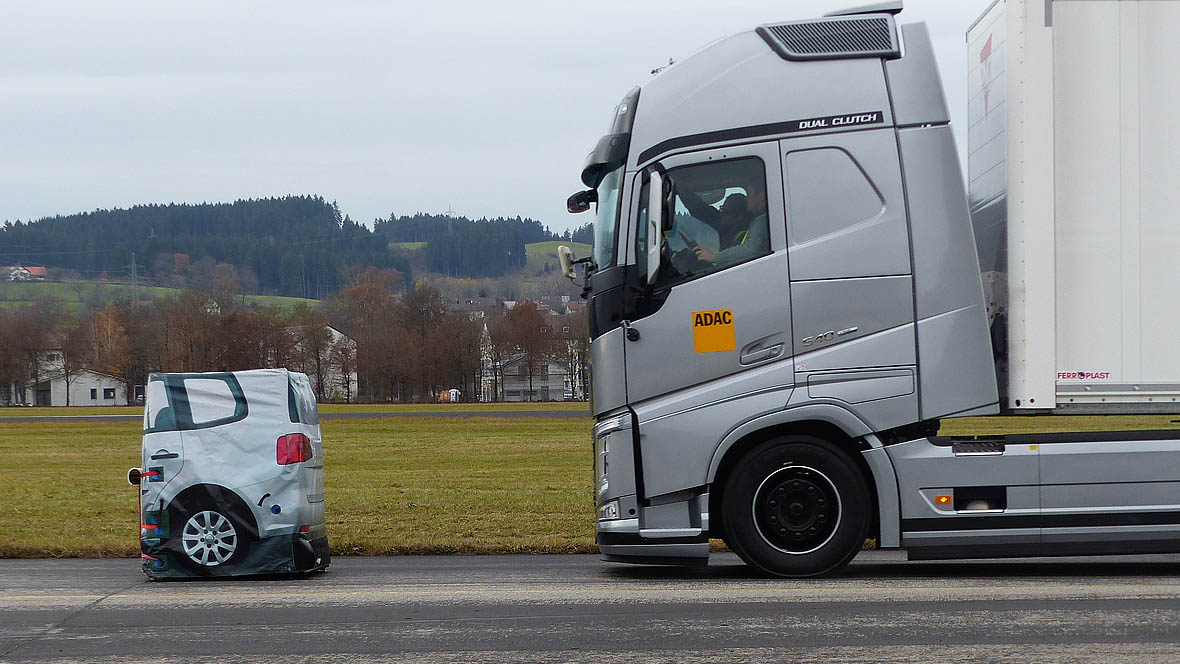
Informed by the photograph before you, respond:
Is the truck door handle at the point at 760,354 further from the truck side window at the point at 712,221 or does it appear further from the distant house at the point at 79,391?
the distant house at the point at 79,391

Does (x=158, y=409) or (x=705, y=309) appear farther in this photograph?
(x=158, y=409)

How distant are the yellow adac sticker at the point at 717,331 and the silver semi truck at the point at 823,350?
0.05 feet

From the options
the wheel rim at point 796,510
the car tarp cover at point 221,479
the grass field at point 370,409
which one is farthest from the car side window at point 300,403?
the grass field at point 370,409

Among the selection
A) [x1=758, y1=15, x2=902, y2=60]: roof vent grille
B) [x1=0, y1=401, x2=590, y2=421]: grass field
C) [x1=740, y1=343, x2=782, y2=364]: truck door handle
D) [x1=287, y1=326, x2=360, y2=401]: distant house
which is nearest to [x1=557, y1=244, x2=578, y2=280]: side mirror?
[x1=740, y1=343, x2=782, y2=364]: truck door handle

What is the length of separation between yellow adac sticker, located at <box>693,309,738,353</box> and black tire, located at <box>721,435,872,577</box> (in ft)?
2.49

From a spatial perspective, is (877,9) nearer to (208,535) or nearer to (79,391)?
(208,535)

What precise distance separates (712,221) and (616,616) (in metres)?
2.96

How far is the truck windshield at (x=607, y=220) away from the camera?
344 inches

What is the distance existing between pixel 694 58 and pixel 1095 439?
12.7ft

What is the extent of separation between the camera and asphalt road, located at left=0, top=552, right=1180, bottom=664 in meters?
5.85

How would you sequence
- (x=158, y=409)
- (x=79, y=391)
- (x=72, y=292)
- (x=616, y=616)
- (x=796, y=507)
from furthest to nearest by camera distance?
(x=72, y=292)
(x=79, y=391)
(x=158, y=409)
(x=796, y=507)
(x=616, y=616)

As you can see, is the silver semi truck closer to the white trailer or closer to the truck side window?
the truck side window

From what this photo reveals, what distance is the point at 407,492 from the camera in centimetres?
1797

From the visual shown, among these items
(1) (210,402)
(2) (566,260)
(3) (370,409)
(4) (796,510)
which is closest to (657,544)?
(4) (796,510)
